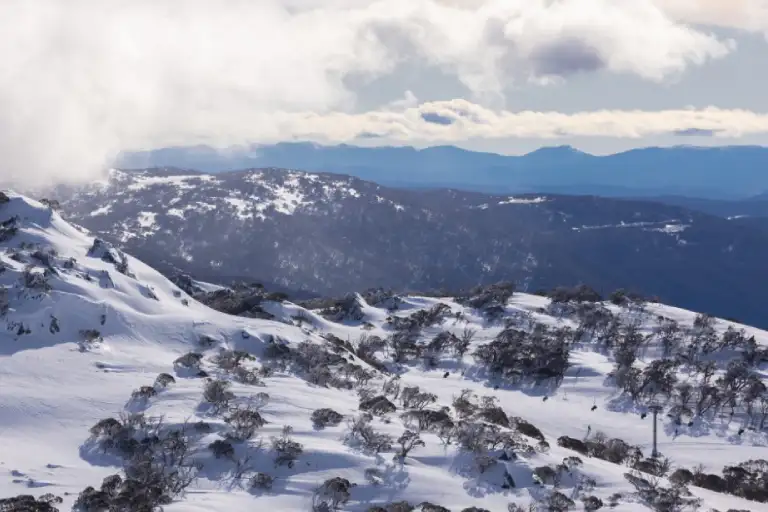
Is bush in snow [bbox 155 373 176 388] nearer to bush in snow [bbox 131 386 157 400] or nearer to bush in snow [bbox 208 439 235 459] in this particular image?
bush in snow [bbox 131 386 157 400]

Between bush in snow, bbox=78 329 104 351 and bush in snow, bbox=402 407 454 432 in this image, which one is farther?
bush in snow, bbox=78 329 104 351

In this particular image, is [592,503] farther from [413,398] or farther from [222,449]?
[413,398]

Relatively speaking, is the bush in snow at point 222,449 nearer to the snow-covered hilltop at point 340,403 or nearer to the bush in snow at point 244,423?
the snow-covered hilltop at point 340,403

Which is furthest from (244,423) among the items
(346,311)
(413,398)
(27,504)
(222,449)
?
(346,311)

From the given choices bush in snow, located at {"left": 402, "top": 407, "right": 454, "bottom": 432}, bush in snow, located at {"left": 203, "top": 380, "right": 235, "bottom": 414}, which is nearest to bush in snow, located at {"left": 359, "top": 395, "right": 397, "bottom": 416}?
bush in snow, located at {"left": 402, "top": 407, "right": 454, "bottom": 432}

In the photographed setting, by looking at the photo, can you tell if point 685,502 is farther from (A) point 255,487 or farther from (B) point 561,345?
(B) point 561,345

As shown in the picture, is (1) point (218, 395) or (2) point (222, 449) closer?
(2) point (222, 449)
